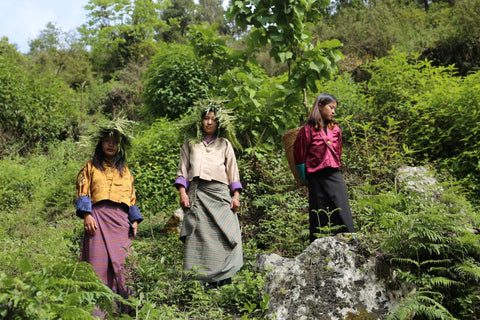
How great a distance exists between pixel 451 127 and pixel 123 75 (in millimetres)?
12820

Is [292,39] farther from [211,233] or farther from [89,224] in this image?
[89,224]

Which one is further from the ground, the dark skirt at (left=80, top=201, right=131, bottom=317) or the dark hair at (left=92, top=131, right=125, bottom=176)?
the dark hair at (left=92, top=131, right=125, bottom=176)

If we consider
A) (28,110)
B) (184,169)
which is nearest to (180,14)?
(28,110)

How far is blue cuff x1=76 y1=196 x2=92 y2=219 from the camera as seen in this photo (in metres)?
3.57

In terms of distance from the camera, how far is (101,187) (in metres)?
3.74

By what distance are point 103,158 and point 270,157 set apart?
3.00m

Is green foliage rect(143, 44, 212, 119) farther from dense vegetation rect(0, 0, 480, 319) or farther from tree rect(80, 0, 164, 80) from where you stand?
tree rect(80, 0, 164, 80)

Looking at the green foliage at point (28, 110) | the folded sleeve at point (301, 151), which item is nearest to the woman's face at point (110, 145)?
the folded sleeve at point (301, 151)

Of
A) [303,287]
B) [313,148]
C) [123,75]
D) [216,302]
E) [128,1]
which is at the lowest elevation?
[216,302]

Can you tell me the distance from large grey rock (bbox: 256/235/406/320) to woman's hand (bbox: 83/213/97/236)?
1678 millimetres

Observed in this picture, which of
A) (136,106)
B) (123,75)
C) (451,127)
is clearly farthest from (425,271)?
(123,75)

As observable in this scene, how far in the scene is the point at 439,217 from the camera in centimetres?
255

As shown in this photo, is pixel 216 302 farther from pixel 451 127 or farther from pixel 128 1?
pixel 128 1

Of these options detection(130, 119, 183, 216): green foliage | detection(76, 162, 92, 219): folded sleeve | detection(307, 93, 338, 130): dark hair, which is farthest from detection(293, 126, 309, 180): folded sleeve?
detection(130, 119, 183, 216): green foliage
